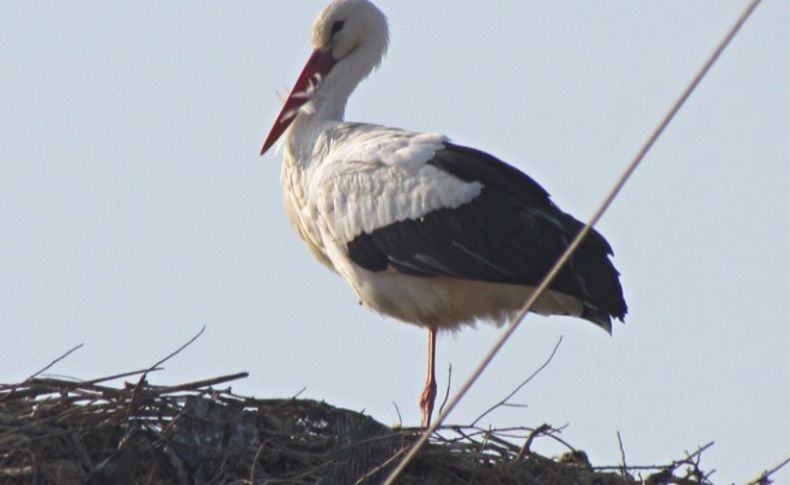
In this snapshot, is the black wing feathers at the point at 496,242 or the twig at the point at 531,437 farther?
the black wing feathers at the point at 496,242

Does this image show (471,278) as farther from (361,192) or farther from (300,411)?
(300,411)

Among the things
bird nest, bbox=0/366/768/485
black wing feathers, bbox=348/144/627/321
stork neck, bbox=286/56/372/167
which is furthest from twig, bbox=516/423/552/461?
stork neck, bbox=286/56/372/167

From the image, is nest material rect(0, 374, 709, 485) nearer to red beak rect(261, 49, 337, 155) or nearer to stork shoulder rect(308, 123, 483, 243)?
stork shoulder rect(308, 123, 483, 243)

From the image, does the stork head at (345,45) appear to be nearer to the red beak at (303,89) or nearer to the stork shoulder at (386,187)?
the red beak at (303,89)

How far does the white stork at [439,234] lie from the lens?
853 centimetres

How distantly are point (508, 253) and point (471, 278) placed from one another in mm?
210

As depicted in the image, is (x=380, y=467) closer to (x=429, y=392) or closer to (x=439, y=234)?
(x=439, y=234)

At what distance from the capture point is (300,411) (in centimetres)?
736

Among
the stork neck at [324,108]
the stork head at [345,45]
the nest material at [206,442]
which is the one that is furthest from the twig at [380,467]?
the stork head at [345,45]

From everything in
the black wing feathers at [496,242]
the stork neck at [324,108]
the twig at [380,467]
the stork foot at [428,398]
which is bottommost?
the twig at [380,467]

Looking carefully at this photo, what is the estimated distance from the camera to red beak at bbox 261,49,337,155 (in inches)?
388

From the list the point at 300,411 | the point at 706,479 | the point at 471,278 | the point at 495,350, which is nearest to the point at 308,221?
the point at 471,278

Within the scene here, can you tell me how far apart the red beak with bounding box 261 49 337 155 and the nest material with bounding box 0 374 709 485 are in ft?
9.20

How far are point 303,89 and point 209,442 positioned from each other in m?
3.33
